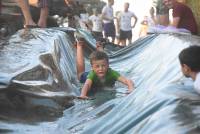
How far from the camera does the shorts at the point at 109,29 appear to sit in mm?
16156

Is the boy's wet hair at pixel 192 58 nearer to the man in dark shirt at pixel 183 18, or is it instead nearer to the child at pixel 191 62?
the child at pixel 191 62

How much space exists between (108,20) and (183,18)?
767 centimetres

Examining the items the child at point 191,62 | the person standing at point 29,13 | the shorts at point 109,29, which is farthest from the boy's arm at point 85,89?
the shorts at point 109,29

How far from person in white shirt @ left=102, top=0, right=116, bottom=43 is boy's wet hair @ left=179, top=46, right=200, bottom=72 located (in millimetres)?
11519

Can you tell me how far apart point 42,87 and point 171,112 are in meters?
2.09

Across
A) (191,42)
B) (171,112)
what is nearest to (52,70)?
(191,42)

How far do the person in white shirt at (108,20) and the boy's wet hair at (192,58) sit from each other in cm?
1152

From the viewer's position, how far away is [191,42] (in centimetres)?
637

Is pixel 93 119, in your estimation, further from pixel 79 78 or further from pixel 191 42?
pixel 79 78

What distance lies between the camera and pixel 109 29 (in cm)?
1628

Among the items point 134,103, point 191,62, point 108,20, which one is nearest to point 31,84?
point 134,103

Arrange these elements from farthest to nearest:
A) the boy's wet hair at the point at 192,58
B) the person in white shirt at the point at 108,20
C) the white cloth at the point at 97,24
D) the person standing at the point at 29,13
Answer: the white cloth at the point at 97,24, the person in white shirt at the point at 108,20, the person standing at the point at 29,13, the boy's wet hair at the point at 192,58

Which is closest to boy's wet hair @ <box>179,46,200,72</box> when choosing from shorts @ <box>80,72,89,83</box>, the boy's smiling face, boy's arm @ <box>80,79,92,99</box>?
boy's arm @ <box>80,79,92,99</box>

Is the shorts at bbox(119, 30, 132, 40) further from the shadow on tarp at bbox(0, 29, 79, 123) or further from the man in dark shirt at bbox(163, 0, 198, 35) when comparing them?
the shadow on tarp at bbox(0, 29, 79, 123)
